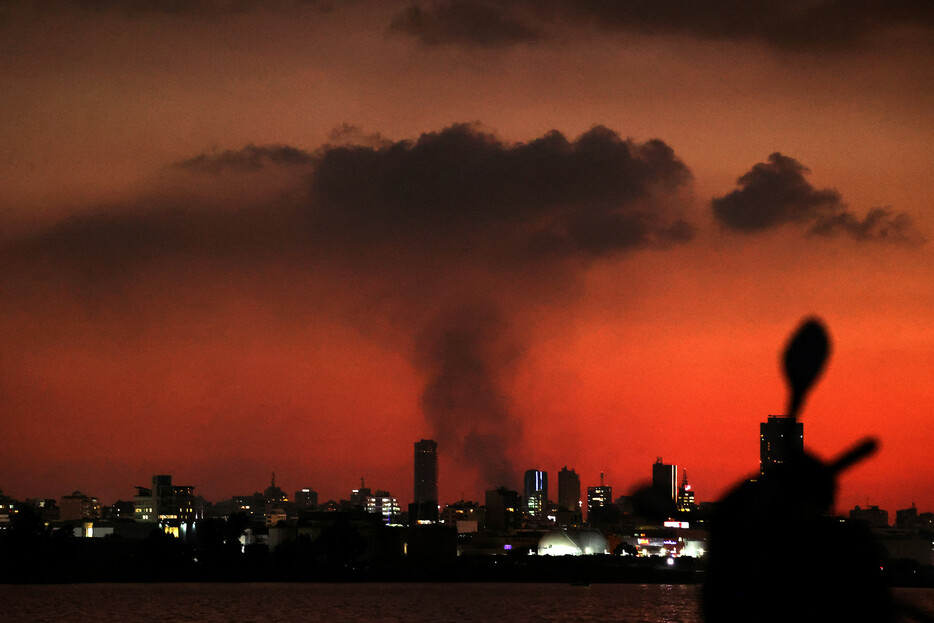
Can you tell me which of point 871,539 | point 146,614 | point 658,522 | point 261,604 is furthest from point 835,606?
point 261,604

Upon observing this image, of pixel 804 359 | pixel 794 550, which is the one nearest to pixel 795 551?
pixel 794 550

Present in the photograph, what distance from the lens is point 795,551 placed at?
16.0 ft

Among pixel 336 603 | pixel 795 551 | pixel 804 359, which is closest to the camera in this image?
pixel 804 359

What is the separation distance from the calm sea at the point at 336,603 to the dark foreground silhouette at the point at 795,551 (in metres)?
86.8

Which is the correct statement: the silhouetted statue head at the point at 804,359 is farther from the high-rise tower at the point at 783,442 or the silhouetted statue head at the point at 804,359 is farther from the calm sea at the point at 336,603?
the calm sea at the point at 336,603

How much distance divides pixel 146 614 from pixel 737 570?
112 meters

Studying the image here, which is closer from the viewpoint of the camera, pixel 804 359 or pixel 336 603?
pixel 804 359

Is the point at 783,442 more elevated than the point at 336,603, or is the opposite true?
the point at 783,442

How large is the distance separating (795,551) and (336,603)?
12855 centimetres

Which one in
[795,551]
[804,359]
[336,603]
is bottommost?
[336,603]

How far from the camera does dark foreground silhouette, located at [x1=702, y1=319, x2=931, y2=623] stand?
4.71 m

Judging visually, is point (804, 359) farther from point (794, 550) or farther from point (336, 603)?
point (336, 603)

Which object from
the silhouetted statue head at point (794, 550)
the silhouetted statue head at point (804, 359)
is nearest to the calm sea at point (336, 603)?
the silhouetted statue head at point (794, 550)

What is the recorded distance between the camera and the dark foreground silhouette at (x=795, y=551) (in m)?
4.71
